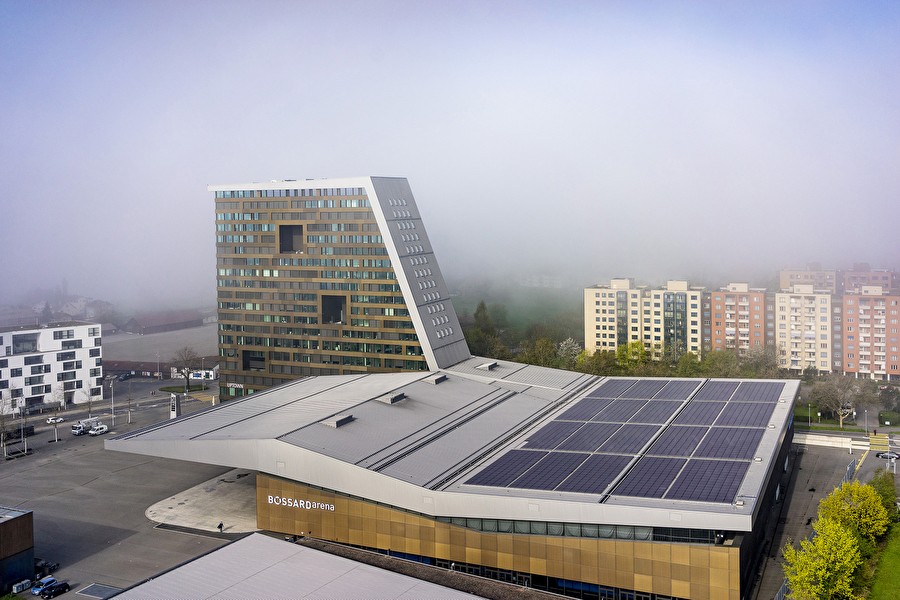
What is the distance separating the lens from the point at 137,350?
83562 millimetres

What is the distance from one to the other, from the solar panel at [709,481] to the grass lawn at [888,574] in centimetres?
575

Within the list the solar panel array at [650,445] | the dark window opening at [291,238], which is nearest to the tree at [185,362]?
the dark window opening at [291,238]

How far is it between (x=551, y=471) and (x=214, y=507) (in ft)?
48.6

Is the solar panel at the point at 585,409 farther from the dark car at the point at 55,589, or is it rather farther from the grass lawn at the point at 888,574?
the dark car at the point at 55,589

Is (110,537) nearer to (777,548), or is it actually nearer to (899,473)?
(777,548)

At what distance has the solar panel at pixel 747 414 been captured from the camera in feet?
106

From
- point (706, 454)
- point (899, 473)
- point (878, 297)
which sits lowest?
point (899, 473)

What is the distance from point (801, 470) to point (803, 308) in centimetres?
3018

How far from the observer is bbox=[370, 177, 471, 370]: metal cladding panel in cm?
4181

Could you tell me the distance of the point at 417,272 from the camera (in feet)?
141

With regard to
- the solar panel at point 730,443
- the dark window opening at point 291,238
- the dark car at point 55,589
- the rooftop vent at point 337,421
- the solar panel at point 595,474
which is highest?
the dark window opening at point 291,238

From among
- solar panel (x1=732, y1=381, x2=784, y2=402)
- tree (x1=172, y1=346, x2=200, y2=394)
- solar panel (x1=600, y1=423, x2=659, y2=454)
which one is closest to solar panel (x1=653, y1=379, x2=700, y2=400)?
solar panel (x1=732, y1=381, x2=784, y2=402)

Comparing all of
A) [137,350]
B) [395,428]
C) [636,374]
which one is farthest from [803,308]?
[137,350]

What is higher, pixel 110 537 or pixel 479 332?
pixel 479 332
